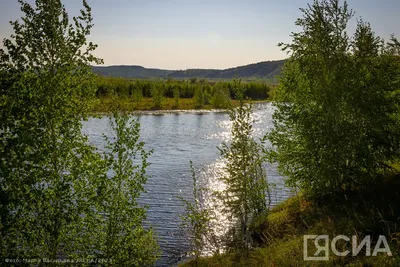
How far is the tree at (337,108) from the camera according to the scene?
22.1 metres

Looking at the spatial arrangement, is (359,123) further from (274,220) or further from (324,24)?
(274,220)

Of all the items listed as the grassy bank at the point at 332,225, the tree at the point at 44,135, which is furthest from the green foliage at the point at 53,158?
the grassy bank at the point at 332,225

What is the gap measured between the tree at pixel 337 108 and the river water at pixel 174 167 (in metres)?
3.84

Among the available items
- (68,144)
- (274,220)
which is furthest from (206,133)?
(68,144)

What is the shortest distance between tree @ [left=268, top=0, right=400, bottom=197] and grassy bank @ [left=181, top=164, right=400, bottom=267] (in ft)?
4.02

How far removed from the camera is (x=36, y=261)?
13156 millimetres

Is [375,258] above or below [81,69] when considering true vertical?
below

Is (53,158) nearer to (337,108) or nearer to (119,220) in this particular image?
(119,220)

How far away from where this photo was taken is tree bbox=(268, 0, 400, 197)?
22.1 meters

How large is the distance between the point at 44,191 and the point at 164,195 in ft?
71.2

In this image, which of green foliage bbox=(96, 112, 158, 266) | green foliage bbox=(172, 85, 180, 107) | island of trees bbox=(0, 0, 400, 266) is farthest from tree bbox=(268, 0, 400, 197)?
green foliage bbox=(172, 85, 180, 107)

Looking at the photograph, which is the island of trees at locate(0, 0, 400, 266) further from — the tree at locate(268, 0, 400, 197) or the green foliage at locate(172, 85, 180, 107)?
the green foliage at locate(172, 85, 180, 107)

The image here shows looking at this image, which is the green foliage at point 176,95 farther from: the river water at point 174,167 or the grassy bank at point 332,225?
the grassy bank at point 332,225

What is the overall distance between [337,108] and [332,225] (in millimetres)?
7431
